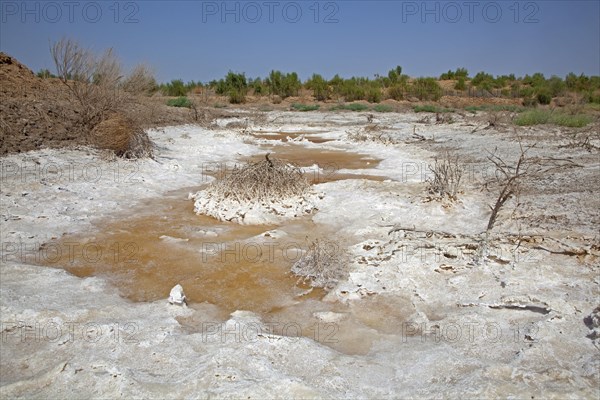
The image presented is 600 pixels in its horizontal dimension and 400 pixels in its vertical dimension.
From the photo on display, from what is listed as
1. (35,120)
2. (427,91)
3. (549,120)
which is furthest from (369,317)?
(427,91)

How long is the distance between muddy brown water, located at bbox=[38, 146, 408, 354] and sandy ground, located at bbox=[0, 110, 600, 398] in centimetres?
3

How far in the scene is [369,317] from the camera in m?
3.20

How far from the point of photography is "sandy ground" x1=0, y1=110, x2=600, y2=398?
233cm

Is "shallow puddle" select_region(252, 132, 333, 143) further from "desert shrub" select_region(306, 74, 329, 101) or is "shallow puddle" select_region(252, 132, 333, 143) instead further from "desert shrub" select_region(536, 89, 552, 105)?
"desert shrub" select_region(536, 89, 552, 105)

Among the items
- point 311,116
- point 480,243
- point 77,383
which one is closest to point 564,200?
point 480,243

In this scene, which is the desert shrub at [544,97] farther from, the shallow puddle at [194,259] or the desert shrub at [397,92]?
the shallow puddle at [194,259]

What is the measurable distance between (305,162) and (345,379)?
7755 millimetres

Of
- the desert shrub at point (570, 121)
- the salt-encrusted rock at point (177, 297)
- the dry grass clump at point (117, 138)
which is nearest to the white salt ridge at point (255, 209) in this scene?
the salt-encrusted rock at point (177, 297)

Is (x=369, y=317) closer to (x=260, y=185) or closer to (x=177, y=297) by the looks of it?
(x=177, y=297)

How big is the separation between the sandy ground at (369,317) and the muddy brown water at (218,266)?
0.11ft

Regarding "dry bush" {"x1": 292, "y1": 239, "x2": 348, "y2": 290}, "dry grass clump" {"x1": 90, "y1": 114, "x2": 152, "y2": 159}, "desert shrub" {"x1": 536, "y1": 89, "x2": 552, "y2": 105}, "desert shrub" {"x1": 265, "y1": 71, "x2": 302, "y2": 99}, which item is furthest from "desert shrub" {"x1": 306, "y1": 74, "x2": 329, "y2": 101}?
"dry bush" {"x1": 292, "y1": 239, "x2": 348, "y2": 290}

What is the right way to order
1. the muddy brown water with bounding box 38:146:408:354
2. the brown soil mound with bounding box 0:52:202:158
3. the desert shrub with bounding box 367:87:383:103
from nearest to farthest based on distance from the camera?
the muddy brown water with bounding box 38:146:408:354, the brown soil mound with bounding box 0:52:202:158, the desert shrub with bounding box 367:87:383:103

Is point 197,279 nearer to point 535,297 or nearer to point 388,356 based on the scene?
point 388,356

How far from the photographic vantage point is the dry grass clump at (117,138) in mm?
8414
